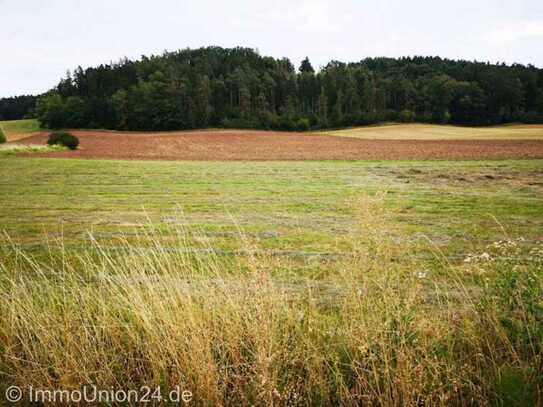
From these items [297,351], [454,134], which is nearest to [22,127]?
[454,134]

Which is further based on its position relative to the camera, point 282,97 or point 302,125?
point 282,97

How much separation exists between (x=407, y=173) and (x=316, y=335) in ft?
72.7

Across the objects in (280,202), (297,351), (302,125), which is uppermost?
(302,125)

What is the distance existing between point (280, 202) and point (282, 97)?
10096 cm

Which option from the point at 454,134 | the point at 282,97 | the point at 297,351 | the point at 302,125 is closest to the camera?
the point at 297,351

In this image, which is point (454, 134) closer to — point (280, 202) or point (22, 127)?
point (280, 202)

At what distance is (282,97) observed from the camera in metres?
112

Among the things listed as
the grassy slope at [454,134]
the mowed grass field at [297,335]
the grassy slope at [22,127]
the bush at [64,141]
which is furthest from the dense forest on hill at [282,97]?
the mowed grass field at [297,335]

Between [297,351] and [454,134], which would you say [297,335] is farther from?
[454,134]

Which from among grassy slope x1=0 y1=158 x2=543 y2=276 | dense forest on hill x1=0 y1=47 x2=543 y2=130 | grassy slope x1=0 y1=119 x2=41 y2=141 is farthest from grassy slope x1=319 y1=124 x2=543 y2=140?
grassy slope x1=0 y1=119 x2=41 y2=141

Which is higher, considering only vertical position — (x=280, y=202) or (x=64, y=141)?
(x=64, y=141)

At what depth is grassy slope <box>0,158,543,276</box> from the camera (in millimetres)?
10570

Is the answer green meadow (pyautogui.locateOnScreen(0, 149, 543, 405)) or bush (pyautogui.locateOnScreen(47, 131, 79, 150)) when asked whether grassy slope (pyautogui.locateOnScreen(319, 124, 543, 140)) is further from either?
green meadow (pyautogui.locateOnScreen(0, 149, 543, 405))

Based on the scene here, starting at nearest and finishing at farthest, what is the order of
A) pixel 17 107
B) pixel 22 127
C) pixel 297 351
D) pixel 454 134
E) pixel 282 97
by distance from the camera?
pixel 297 351 < pixel 454 134 < pixel 22 127 < pixel 282 97 < pixel 17 107
